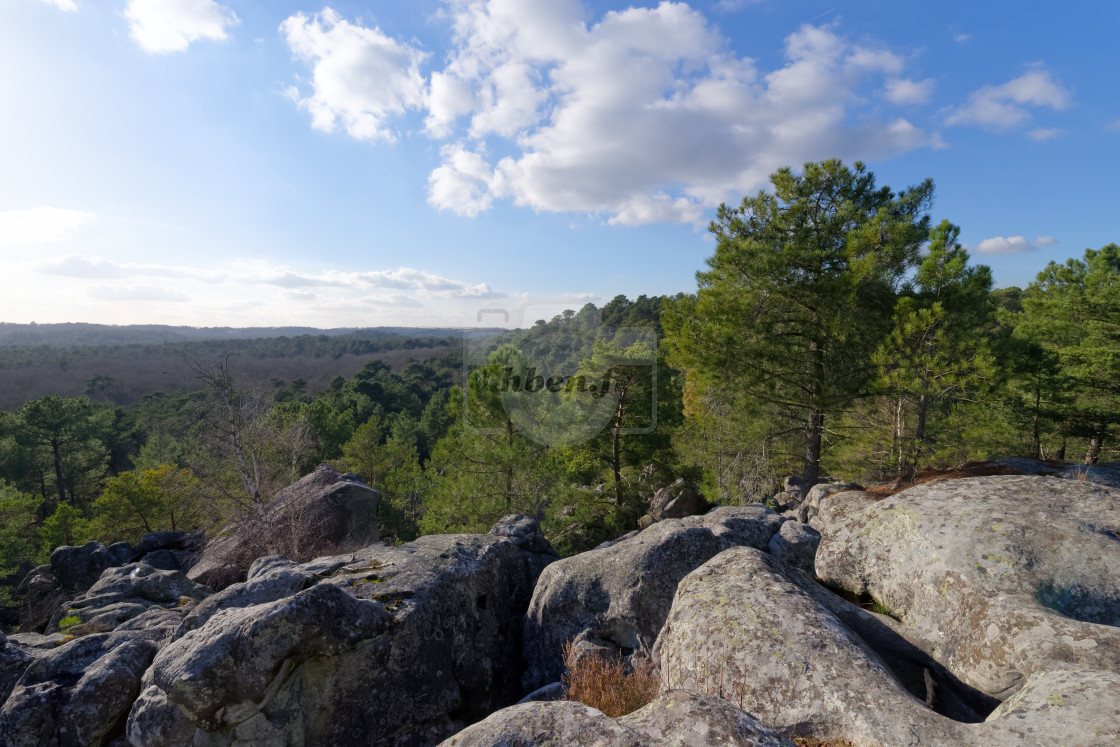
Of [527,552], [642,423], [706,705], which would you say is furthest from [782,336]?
[706,705]

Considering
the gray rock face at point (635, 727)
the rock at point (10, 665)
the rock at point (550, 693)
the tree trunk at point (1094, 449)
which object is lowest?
the rock at point (10, 665)

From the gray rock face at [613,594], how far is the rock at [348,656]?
2.09 ft

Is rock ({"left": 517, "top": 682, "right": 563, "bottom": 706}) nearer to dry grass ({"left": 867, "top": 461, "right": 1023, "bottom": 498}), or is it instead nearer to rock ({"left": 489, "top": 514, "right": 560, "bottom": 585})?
rock ({"left": 489, "top": 514, "right": 560, "bottom": 585})

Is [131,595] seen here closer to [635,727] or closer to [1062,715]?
[635,727]

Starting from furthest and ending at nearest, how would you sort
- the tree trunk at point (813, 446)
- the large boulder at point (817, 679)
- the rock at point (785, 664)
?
1. the tree trunk at point (813, 446)
2. the rock at point (785, 664)
3. the large boulder at point (817, 679)

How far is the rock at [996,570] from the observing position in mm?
3941

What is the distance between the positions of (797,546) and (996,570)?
309cm

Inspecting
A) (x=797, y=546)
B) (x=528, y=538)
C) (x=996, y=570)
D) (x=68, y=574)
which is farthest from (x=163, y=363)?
(x=996, y=570)

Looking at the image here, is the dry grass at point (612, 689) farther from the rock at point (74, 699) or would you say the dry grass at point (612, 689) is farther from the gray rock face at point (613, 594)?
the rock at point (74, 699)

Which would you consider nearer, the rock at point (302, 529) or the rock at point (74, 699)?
the rock at point (74, 699)

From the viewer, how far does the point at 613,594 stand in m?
6.58

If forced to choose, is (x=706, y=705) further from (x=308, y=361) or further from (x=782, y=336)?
(x=308, y=361)

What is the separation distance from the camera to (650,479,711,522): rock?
19.8 m

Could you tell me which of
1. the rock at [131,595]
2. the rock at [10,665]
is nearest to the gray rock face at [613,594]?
the rock at [131,595]
